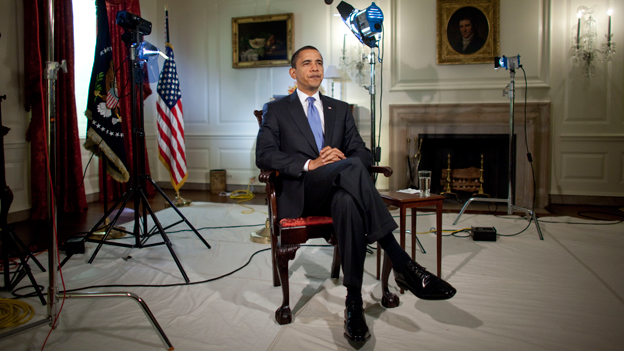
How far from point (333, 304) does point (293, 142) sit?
868mm

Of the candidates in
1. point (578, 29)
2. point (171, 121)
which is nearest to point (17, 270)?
point (171, 121)

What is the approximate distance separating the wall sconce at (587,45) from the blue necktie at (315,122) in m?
3.83

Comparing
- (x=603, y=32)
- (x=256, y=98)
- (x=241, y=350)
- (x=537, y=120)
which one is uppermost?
(x=603, y=32)

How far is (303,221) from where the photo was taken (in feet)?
6.13

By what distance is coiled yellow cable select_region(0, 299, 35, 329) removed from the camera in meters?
1.80

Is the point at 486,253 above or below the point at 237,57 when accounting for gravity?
below

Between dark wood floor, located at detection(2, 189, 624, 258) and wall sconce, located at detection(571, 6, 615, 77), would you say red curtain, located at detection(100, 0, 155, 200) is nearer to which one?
dark wood floor, located at detection(2, 189, 624, 258)

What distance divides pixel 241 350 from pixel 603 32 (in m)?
5.16

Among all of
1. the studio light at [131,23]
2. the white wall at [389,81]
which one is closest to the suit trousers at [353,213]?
the studio light at [131,23]

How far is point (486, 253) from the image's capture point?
2.83 metres

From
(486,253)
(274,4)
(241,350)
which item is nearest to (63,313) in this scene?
(241,350)

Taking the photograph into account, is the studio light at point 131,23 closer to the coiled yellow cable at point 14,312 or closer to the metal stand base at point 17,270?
the metal stand base at point 17,270

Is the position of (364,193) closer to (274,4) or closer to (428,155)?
(428,155)

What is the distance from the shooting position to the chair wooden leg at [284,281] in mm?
1790
